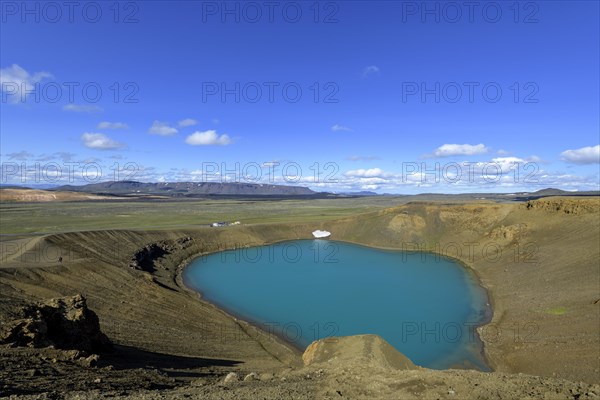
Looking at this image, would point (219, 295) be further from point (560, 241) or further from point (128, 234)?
point (560, 241)

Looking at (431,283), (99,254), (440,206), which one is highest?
(440,206)

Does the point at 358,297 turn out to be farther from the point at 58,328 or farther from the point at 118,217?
the point at 118,217

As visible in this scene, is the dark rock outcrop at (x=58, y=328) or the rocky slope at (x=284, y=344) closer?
the rocky slope at (x=284, y=344)

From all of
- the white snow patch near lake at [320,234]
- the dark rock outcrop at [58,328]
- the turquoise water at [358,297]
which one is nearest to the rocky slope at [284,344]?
the dark rock outcrop at [58,328]

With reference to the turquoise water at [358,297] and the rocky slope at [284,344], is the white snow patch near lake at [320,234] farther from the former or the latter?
the turquoise water at [358,297]

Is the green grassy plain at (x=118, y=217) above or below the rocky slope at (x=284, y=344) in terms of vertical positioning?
above

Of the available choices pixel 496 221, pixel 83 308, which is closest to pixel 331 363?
pixel 83 308

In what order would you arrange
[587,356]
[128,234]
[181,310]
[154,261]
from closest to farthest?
1. [587,356]
2. [181,310]
3. [154,261]
4. [128,234]

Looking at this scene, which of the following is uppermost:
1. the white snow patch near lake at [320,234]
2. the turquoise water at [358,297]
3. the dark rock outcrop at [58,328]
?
the dark rock outcrop at [58,328]

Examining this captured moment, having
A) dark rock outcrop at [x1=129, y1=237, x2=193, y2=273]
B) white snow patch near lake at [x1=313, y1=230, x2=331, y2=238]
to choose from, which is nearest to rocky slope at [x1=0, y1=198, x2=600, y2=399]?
dark rock outcrop at [x1=129, y1=237, x2=193, y2=273]
